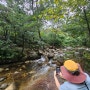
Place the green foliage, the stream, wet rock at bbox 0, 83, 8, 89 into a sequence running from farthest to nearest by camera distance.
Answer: the green foliage
wet rock at bbox 0, 83, 8, 89
the stream

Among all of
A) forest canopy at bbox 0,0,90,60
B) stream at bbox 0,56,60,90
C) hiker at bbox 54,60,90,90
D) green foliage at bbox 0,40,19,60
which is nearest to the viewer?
hiker at bbox 54,60,90,90

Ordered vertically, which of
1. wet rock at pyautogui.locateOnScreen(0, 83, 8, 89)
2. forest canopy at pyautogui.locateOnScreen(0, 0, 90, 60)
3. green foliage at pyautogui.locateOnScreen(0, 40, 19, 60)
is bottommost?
wet rock at pyautogui.locateOnScreen(0, 83, 8, 89)

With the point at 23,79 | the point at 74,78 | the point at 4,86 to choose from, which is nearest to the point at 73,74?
the point at 74,78

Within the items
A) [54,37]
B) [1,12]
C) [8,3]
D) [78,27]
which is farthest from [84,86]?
[54,37]

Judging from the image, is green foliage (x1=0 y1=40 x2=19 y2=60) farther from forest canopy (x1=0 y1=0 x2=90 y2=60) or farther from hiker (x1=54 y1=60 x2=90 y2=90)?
hiker (x1=54 y1=60 x2=90 y2=90)

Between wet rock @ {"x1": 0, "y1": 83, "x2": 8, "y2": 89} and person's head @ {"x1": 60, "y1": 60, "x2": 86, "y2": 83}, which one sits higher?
person's head @ {"x1": 60, "y1": 60, "x2": 86, "y2": 83}

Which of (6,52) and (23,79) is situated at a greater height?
(6,52)

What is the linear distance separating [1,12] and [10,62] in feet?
12.2

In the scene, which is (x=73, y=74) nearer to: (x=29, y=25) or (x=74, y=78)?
(x=74, y=78)

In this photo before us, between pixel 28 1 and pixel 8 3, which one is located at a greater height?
pixel 28 1

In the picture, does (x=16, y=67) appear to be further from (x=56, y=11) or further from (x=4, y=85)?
(x=56, y=11)

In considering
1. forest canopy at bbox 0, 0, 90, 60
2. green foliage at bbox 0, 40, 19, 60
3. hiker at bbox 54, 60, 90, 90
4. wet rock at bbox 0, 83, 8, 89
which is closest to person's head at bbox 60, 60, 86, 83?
hiker at bbox 54, 60, 90, 90

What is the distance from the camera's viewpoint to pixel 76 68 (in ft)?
6.18

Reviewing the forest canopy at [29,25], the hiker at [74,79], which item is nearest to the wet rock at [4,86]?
the forest canopy at [29,25]
